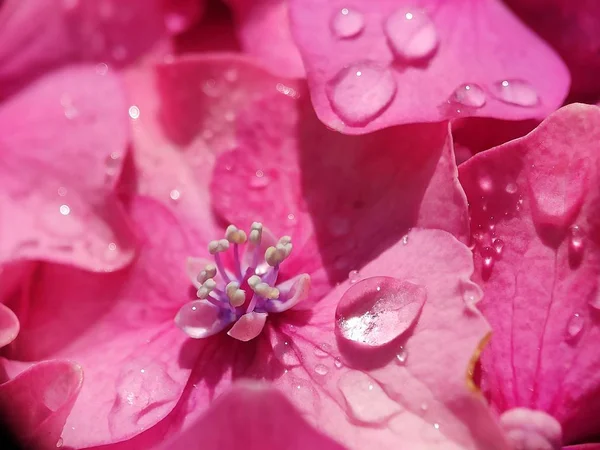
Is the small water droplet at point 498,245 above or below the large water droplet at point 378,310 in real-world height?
above

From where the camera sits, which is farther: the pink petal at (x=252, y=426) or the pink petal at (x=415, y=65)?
the pink petal at (x=415, y=65)

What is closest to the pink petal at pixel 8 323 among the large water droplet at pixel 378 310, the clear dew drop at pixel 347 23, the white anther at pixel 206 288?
the white anther at pixel 206 288

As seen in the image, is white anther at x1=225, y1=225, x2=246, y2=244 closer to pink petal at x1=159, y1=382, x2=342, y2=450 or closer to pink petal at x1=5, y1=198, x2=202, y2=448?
pink petal at x1=5, y1=198, x2=202, y2=448

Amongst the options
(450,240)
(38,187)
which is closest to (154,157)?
(38,187)

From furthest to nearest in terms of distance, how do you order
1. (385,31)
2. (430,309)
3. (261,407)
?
(385,31), (430,309), (261,407)

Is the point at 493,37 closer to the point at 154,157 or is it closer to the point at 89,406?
the point at 154,157

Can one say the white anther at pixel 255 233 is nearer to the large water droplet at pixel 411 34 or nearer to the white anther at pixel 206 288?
the white anther at pixel 206 288
